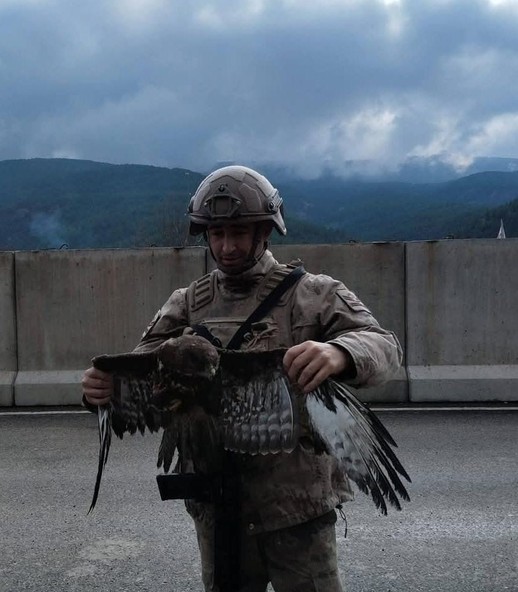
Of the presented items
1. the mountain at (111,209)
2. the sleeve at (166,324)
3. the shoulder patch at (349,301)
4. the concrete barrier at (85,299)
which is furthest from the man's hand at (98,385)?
the mountain at (111,209)

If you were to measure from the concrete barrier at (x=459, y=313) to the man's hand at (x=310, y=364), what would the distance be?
6.47 meters

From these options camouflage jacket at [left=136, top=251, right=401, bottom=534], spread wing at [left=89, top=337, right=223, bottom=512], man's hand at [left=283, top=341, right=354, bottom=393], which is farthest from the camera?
camouflage jacket at [left=136, top=251, right=401, bottom=534]

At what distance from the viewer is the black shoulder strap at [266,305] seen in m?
2.26

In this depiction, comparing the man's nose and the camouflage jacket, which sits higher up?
the man's nose

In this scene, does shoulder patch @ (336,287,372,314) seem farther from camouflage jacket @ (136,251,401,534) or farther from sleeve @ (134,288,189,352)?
sleeve @ (134,288,189,352)

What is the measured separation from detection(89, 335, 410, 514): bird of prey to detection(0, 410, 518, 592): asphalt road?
2036 millimetres

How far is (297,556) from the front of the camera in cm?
229

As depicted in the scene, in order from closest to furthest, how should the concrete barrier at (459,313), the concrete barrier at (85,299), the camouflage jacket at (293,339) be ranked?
the camouflage jacket at (293,339), the concrete barrier at (459,313), the concrete barrier at (85,299)

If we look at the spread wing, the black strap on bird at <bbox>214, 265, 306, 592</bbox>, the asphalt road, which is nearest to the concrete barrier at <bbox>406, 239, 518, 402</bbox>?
the asphalt road

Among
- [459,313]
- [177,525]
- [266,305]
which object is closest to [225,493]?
[266,305]

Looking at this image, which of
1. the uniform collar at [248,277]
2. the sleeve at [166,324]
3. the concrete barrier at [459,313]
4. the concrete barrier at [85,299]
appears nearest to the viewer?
the uniform collar at [248,277]

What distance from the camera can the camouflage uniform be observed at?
225cm

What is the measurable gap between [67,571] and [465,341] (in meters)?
5.55

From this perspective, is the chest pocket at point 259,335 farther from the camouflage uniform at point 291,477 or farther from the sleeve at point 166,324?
the sleeve at point 166,324
